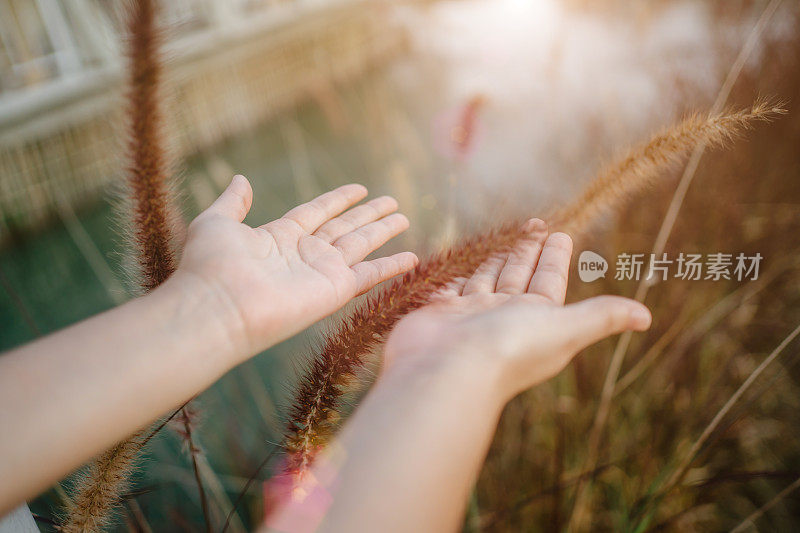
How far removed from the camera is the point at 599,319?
561 mm

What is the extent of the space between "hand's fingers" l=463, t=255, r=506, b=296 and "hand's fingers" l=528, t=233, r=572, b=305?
0.21 feet

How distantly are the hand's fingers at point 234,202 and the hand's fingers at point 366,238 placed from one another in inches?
6.2

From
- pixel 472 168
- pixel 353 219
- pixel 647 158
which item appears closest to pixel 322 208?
pixel 353 219

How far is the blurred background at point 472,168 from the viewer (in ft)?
3.45

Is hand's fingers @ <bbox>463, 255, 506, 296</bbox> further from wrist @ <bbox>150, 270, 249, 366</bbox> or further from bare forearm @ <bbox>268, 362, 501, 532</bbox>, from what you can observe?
wrist @ <bbox>150, 270, 249, 366</bbox>

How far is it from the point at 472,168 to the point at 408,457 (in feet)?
6.53

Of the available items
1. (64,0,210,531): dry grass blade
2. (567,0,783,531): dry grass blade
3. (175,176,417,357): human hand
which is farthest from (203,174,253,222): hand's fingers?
(567,0,783,531): dry grass blade

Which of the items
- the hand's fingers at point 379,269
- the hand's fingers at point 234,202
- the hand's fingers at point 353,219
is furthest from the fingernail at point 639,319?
the hand's fingers at point 234,202

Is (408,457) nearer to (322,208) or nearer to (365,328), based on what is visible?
(365,328)

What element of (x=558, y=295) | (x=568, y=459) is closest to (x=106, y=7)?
(x=558, y=295)

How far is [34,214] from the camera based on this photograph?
6.54 feet

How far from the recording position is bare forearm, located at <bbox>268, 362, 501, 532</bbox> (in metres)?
0.41

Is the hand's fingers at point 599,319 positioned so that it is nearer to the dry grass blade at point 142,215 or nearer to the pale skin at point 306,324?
the pale skin at point 306,324

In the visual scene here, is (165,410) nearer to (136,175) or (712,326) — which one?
(136,175)
